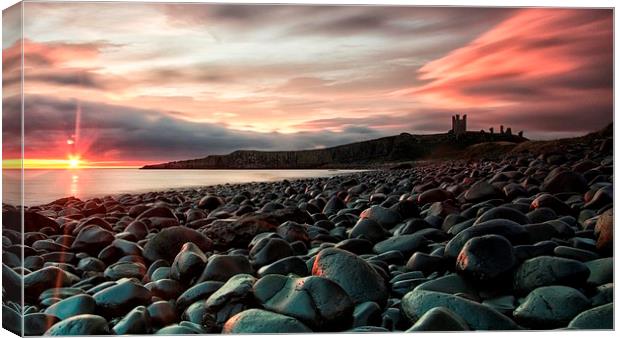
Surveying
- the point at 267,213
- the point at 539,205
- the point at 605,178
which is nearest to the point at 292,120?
the point at 267,213

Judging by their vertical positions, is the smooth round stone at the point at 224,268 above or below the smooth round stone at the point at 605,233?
below

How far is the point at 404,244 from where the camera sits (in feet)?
14.3

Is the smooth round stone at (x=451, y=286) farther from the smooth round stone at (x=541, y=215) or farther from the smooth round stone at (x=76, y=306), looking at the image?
the smooth round stone at (x=76, y=306)

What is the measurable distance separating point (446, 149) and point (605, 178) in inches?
42.7

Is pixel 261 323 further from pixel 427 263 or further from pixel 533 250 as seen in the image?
pixel 533 250

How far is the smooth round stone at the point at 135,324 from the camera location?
3.71m

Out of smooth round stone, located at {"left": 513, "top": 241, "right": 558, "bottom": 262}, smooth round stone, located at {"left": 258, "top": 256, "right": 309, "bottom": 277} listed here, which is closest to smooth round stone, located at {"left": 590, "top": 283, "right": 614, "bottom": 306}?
smooth round stone, located at {"left": 513, "top": 241, "right": 558, "bottom": 262}

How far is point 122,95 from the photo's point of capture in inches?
159

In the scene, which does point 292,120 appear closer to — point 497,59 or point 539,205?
point 497,59

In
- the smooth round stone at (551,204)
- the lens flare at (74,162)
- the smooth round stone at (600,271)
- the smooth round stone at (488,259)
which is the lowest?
the smooth round stone at (600,271)

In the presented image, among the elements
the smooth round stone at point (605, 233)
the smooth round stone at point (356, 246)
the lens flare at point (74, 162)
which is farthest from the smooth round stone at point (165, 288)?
the smooth round stone at point (605, 233)

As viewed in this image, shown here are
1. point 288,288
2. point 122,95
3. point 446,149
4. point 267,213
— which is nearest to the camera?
point 288,288

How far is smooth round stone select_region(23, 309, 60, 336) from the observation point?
3.80 metres

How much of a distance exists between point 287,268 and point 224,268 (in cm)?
37
